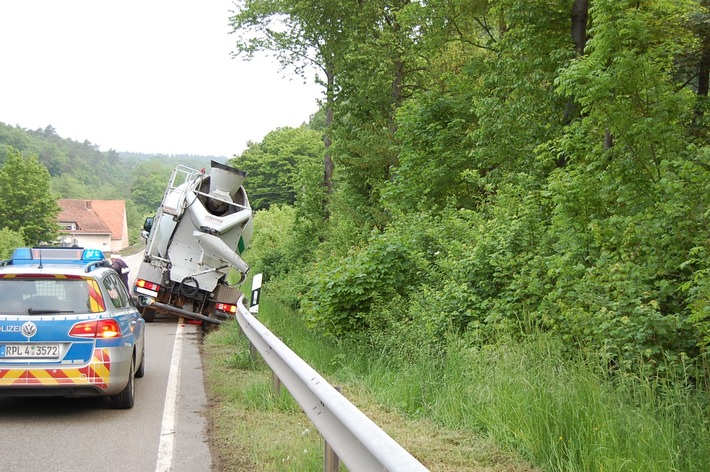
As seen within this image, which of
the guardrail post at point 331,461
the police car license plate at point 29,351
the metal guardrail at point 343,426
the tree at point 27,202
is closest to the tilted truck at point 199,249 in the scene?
the police car license plate at point 29,351

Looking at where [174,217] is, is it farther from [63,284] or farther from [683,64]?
[683,64]

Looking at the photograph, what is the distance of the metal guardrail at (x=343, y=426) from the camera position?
3914 millimetres

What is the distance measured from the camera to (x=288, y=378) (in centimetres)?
763

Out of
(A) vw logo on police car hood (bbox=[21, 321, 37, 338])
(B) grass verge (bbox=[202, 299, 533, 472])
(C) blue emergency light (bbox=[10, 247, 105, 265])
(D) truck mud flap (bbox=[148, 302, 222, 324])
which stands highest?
(C) blue emergency light (bbox=[10, 247, 105, 265])

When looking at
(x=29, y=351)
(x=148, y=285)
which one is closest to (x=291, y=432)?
(x=29, y=351)

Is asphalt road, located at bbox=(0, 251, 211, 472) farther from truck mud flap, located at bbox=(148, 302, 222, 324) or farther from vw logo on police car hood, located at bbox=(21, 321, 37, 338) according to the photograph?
truck mud flap, located at bbox=(148, 302, 222, 324)

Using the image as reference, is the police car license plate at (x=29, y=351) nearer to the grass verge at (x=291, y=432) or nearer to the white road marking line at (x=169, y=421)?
the white road marking line at (x=169, y=421)

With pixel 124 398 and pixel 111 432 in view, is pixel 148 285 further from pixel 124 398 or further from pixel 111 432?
pixel 111 432

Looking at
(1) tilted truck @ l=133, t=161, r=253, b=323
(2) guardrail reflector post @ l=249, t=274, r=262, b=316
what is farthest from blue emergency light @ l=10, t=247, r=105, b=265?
(1) tilted truck @ l=133, t=161, r=253, b=323

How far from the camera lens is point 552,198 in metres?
11.7

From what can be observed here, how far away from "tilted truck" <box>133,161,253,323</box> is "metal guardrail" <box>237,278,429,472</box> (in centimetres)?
1122

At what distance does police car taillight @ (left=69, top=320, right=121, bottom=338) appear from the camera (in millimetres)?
8391

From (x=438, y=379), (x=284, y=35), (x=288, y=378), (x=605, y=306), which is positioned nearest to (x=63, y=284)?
(x=288, y=378)

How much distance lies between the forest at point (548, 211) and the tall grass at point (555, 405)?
0.17ft
